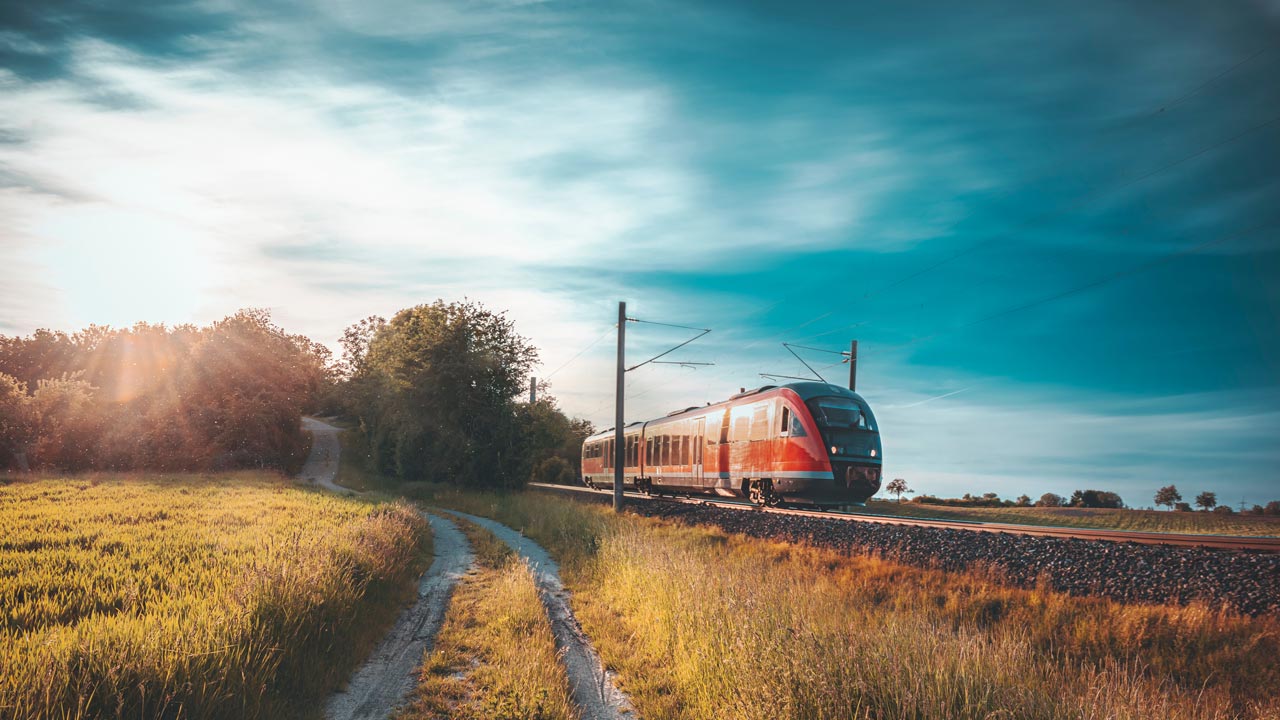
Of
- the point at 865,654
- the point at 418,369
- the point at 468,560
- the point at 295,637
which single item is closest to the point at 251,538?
the point at 468,560

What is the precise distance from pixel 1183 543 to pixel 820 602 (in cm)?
742

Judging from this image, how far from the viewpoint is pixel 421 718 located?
6.42 meters

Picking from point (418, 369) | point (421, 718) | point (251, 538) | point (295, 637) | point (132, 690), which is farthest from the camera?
point (418, 369)

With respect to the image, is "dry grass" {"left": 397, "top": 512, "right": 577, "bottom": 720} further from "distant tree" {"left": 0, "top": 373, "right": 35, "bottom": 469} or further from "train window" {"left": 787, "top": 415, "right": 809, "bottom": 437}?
"distant tree" {"left": 0, "top": 373, "right": 35, "bottom": 469}

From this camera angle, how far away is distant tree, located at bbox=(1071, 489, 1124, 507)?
30.2 meters

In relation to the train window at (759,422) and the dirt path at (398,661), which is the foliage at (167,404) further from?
the train window at (759,422)

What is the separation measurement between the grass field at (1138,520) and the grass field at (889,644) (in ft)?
33.5

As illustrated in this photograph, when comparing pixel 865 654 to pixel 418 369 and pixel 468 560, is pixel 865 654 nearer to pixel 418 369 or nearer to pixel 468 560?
pixel 468 560

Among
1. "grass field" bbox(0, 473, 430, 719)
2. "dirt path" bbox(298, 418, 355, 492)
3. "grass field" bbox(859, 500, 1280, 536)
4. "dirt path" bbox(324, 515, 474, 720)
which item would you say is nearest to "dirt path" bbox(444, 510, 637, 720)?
"dirt path" bbox(324, 515, 474, 720)

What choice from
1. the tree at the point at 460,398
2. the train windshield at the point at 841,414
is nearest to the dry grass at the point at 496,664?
the train windshield at the point at 841,414

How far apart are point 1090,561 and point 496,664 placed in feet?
30.5

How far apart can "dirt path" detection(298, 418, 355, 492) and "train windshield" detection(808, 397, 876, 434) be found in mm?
38146

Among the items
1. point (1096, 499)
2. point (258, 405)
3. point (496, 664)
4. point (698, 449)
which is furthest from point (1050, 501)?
point (258, 405)

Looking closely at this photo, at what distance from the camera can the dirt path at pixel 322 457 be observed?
50.9 m
